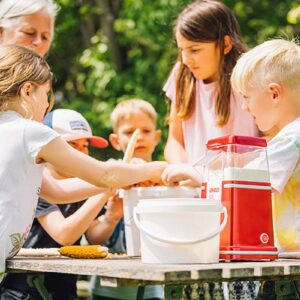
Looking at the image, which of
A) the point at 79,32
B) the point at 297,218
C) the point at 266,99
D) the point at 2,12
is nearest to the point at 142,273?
the point at 297,218

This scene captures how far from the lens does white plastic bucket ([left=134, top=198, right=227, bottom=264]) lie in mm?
2041

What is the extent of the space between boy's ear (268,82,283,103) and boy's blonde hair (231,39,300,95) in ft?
0.05

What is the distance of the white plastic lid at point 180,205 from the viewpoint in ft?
6.70

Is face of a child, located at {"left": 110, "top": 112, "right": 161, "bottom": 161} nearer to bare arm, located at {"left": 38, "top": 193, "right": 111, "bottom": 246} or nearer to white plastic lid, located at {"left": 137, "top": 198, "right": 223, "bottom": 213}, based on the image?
bare arm, located at {"left": 38, "top": 193, "right": 111, "bottom": 246}

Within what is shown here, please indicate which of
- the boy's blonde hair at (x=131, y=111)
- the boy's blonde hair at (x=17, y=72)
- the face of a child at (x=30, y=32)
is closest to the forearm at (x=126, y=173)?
the boy's blonde hair at (x=17, y=72)

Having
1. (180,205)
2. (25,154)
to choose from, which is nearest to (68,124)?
(25,154)

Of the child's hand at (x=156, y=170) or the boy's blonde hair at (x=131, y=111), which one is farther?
the boy's blonde hair at (x=131, y=111)

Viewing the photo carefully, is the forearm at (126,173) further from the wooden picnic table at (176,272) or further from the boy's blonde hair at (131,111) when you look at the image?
the boy's blonde hair at (131,111)

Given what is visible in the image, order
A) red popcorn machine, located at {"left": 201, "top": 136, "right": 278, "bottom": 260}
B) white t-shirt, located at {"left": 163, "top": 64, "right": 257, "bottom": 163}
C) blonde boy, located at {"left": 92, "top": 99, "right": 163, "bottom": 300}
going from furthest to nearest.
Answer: blonde boy, located at {"left": 92, "top": 99, "right": 163, "bottom": 300} → white t-shirt, located at {"left": 163, "top": 64, "right": 257, "bottom": 163} → red popcorn machine, located at {"left": 201, "top": 136, "right": 278, "bottom": 260}

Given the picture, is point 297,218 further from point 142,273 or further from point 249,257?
point 142,273

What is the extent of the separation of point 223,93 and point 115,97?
597 centimetres

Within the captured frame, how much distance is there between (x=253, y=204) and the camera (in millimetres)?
2297

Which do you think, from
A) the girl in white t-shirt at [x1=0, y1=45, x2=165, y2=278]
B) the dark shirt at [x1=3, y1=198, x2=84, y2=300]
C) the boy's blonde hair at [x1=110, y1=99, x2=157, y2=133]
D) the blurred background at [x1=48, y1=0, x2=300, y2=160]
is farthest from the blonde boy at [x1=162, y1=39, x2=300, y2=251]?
the blurred background at [x1=48, y1=0, x2=300, y2=160]

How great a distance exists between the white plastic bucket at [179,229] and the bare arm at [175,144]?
1.37 metres
